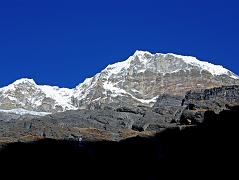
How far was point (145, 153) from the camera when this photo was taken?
136 metres

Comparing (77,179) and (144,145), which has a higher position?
(144,145)

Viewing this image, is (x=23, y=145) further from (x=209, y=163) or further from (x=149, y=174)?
(x=209, y=163)

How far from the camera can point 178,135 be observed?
136m

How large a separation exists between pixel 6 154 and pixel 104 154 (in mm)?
18892

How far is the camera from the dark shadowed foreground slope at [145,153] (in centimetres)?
11888

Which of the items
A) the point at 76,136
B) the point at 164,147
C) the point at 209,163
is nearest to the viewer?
Result: the point at 209,163

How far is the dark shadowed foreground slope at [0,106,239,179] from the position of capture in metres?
119

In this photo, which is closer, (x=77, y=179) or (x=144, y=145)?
(x=77, y=179)

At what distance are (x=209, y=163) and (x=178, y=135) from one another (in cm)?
2156

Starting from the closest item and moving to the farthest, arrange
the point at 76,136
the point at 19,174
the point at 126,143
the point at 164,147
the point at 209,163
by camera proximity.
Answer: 1. the point at 209,163
2. the point at 19,174
3. the point at 164,147
4. the point at 126,143
5. the point at 76,136

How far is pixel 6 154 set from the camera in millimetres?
132875

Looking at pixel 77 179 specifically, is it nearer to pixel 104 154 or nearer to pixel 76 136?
pixel 104 154

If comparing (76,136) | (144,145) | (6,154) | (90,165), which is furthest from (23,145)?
(76,136)

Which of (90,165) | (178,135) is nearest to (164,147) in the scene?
(178,135)
